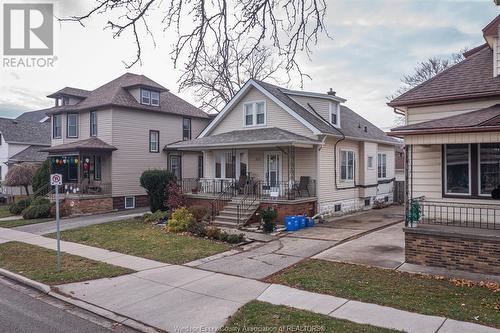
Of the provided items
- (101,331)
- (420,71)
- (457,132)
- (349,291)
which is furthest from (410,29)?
(420,71)

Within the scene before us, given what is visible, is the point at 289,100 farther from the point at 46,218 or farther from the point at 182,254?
the point at 46,218

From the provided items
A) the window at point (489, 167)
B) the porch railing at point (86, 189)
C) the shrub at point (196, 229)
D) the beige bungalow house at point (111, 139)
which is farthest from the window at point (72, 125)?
the window at point (489, 167)

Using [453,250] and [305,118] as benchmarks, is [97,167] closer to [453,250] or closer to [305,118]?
[305,118]

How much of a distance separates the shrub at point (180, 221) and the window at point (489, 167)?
10.2 metres

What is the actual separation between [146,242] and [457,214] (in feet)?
31.8

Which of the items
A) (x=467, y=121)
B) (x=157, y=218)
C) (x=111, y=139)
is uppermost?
(x=111, y=139)

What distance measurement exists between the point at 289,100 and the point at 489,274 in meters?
13.2

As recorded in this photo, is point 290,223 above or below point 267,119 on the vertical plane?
below

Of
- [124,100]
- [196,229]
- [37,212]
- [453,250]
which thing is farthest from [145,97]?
[453,250]

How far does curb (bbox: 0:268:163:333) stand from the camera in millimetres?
6227

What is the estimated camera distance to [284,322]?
237 inches

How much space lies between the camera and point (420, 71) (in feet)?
133

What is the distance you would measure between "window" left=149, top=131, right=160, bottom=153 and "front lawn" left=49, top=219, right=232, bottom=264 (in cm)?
1029

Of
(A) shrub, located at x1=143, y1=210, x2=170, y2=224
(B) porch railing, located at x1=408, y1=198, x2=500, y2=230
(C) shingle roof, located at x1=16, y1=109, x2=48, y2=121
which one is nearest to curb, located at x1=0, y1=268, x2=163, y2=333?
(B) porch railing, located at x1=408, y1=198, x2=500, y2=230
